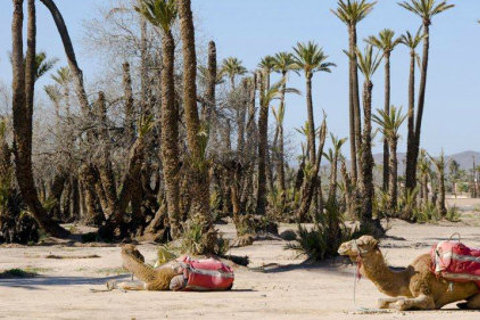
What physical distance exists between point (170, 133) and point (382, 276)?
39.6 ft

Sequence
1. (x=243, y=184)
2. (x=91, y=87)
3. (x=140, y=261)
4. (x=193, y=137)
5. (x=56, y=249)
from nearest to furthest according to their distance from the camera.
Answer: (x=140, y=261) → (x=193, y=137) → (x=56, y=249) → (x=91, y=87) → (x=243, y=184)

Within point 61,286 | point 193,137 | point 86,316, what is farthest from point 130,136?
point 86,316

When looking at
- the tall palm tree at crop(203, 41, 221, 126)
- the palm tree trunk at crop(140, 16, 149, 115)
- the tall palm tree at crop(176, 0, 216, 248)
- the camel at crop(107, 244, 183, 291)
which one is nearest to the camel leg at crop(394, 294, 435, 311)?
the camel at crop(107, 244, 183, 291)

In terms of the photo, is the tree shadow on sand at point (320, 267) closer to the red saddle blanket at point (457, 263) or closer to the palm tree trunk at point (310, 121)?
the red saddle blanket at point (457, 263)

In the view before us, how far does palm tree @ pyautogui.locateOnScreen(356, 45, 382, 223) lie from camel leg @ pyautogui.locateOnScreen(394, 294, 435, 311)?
15.2 meters

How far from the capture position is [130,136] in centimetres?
2922

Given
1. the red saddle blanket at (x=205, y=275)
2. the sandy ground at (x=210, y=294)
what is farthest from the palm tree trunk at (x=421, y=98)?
the red saddle blanket at (x=205, y=275)

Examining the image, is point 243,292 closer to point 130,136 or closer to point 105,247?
point 105,247

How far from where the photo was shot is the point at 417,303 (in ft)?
34.1

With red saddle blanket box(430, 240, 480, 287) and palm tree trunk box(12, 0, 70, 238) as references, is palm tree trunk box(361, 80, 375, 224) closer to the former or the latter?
palm tree trunk box(12, 0, 70, 238)

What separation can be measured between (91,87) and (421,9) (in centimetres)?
2043

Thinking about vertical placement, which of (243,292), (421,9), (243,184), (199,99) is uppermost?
(421,9)

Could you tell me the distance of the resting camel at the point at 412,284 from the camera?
413 inches

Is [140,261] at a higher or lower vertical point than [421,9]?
lower
